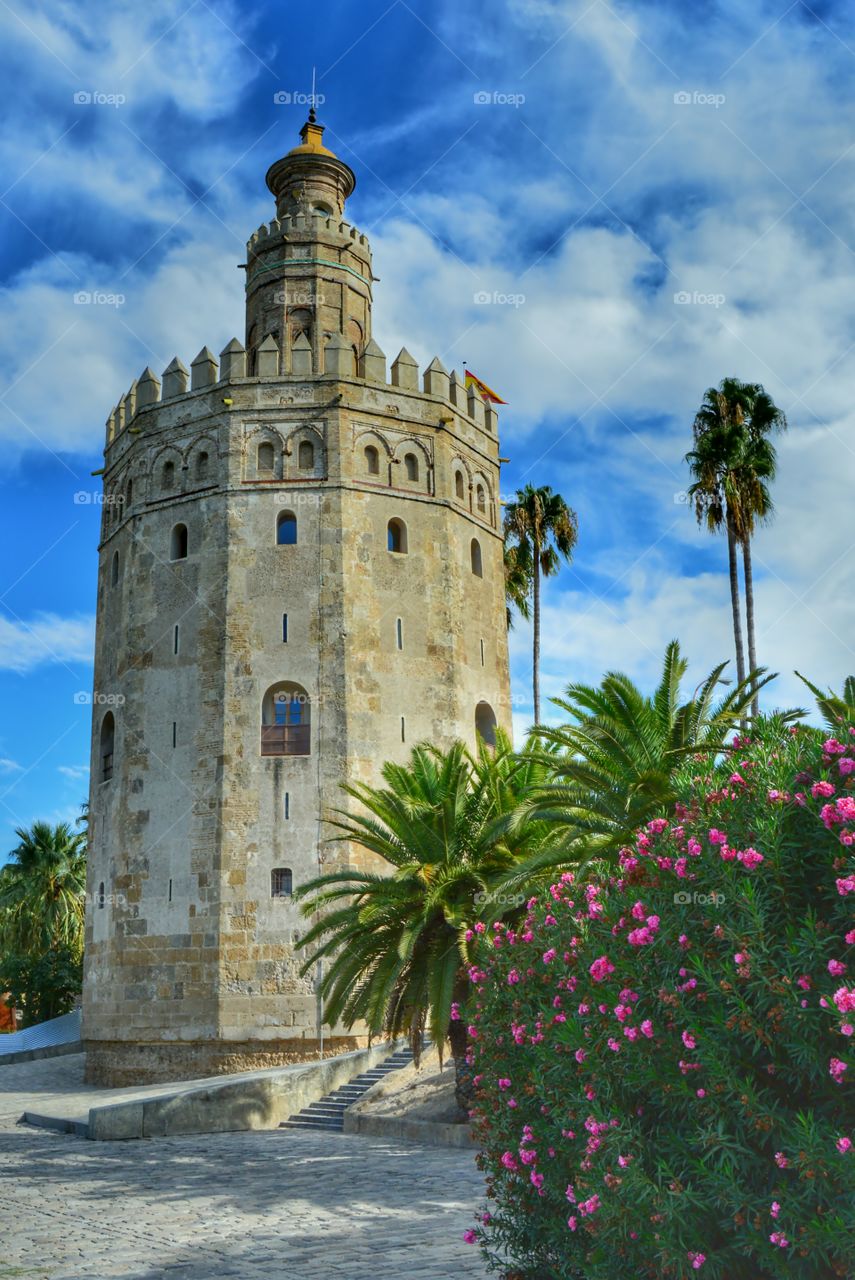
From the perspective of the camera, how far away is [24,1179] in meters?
13.9

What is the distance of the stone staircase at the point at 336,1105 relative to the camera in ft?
59.9

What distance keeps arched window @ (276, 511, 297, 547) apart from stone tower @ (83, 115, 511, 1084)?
0.23 feet

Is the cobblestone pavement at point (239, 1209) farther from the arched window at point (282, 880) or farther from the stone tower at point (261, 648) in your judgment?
the arched window at point (282, 880)

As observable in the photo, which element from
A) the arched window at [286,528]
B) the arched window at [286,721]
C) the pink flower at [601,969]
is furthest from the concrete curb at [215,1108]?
the pink flower at [601,969]

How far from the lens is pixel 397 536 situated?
86.4 feet

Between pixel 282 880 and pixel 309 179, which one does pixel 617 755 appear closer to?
pixel 282 880

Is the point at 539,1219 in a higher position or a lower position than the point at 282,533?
lower

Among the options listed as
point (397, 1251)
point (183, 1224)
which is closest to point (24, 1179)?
point (183, 1224)

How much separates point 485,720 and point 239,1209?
55.0 feet

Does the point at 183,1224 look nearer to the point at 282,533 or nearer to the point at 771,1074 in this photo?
the point at 771,1074

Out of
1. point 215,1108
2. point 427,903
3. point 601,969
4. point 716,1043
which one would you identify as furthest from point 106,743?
point 716,1043

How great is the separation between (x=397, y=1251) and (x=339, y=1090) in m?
10.7

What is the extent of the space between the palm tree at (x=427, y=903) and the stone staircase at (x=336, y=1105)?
6.91 ft

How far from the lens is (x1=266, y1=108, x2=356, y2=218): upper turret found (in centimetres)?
3000
